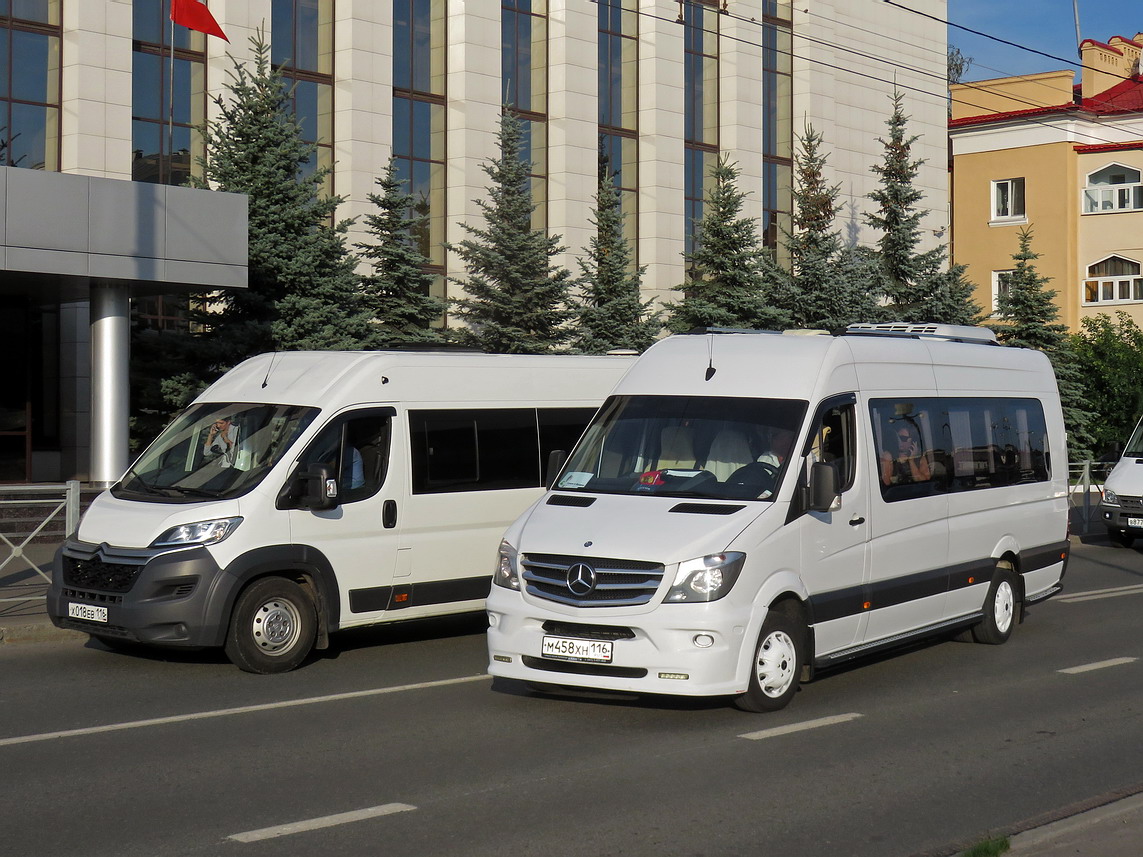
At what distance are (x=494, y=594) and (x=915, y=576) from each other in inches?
130

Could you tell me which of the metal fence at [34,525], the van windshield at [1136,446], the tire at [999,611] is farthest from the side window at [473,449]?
the van windshield at [1136,446]

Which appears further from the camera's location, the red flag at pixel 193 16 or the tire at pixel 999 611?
the red flag at pixel 193 16

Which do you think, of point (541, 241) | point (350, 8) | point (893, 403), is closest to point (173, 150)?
point (350, 8)

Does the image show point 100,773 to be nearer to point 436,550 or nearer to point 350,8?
point 436,550

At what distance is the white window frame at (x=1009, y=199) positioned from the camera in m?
50.1

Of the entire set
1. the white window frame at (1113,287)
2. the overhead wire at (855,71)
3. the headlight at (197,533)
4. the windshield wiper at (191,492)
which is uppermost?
the overhead wire at (855,71)

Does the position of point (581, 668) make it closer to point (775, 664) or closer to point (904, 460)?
point (775, 664)

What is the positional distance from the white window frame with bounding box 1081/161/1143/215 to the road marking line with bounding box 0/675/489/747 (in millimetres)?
43377

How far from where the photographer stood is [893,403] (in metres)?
10.3

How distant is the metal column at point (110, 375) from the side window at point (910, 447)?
13218mm

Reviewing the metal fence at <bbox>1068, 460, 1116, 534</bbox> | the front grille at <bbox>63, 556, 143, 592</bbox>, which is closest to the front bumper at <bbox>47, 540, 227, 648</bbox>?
the front grille at <bbox>63, 556, 143, 592</bbox>

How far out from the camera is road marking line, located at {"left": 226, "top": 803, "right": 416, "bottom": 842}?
19.6 feet

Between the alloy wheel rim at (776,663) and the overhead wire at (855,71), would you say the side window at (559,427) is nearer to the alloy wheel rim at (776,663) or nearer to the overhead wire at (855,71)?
the alloy wheel rim at (776,663)

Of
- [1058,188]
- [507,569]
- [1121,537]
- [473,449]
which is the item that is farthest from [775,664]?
[1058,188]
